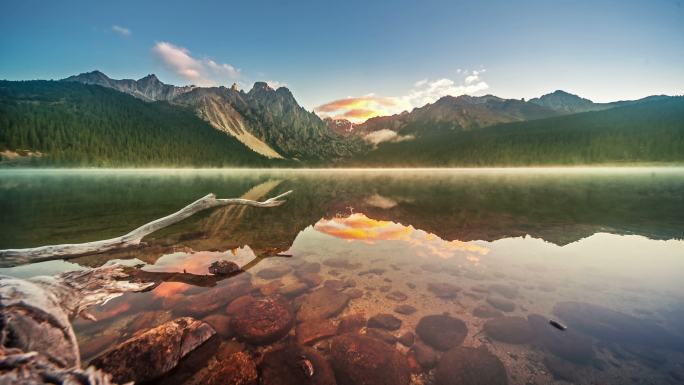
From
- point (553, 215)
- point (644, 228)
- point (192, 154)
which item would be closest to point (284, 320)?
point (644, 228)

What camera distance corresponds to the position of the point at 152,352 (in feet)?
16.3

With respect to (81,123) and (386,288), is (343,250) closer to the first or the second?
(386,288)

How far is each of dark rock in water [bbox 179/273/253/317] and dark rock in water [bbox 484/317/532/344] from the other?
6941 millimetres

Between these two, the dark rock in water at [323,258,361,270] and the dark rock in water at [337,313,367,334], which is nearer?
the dark rock in water at [337,313,367,334]

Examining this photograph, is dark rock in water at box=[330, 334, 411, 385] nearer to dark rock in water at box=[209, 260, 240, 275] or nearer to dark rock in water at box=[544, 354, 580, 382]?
dark rock in water at box=[544, 354, 580, 382]

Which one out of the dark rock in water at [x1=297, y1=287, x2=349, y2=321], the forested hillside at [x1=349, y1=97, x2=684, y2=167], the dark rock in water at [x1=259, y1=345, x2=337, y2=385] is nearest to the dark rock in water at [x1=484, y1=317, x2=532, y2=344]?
the dark rock in water at [x1=297, y1=287, x2=349, y2=321]

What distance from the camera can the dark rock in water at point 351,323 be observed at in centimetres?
657

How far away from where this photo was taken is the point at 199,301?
7641mm

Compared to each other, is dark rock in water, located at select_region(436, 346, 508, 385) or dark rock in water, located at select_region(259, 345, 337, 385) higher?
dark rock in water, located at select_region(259, 345, 337, 385)

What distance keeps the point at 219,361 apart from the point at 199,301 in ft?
9.41

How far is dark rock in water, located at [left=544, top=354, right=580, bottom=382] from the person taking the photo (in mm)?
4992

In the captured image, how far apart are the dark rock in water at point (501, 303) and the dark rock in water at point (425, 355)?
3072 millimetres

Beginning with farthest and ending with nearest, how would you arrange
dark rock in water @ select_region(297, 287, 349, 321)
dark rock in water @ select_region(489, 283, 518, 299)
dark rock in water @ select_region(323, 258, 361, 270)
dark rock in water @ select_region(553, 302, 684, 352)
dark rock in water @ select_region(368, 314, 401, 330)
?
dark rock in water @ select_region(323, 258, 361, 270) < dark rock in water @ select_region(489, 283, 518, 299) < dark rock in water @ select_region(297, 287, 349, 321) < dark rock in water @ select_region(368, 314, 401, 330) < dark rock in water @ select_region(553, 302, 684, 352)

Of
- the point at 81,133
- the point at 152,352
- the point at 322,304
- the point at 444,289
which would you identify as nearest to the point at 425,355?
the point at 322,304
